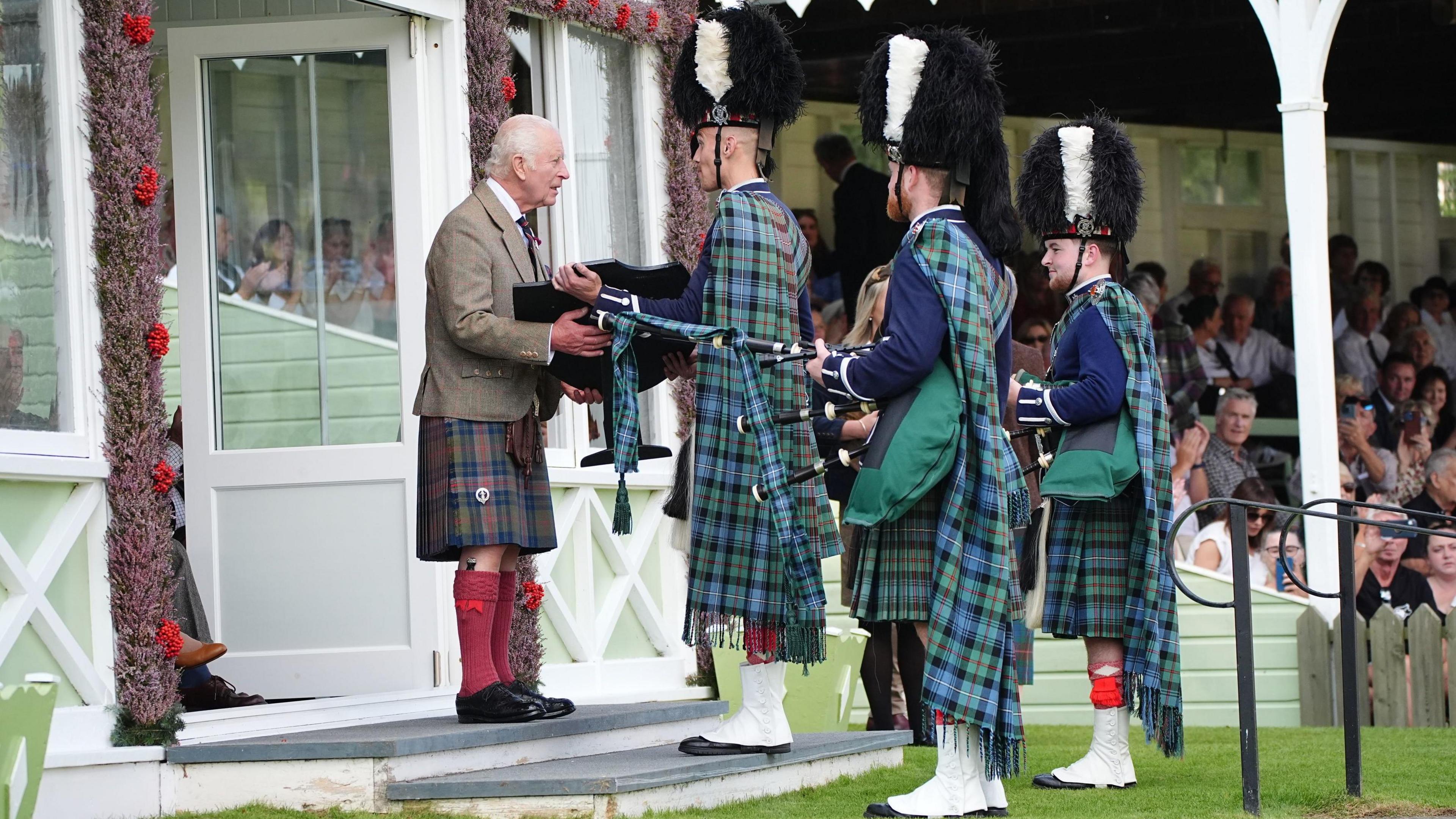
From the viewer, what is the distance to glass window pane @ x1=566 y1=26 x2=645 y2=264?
25.4ft

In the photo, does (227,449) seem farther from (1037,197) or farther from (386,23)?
(1037,197)

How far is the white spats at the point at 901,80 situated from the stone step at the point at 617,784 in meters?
1.82

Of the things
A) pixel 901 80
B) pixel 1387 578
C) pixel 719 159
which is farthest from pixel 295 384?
pixel 1387 578

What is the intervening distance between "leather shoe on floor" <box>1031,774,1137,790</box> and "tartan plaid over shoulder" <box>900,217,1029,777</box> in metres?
0.97

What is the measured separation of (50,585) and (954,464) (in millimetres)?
2524

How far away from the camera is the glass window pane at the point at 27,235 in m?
5.37

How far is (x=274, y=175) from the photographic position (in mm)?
7062

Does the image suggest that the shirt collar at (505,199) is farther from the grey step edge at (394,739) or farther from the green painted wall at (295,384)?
the grey step edge at (394,739)

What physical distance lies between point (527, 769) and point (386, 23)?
2.80 metres

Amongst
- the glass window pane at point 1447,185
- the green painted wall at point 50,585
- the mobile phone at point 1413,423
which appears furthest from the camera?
the glass window pane at point 1447,185

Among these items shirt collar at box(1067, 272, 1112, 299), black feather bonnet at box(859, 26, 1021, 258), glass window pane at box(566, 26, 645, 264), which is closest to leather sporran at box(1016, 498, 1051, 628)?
shirt collar at box(1067, 272, 1112, 299)

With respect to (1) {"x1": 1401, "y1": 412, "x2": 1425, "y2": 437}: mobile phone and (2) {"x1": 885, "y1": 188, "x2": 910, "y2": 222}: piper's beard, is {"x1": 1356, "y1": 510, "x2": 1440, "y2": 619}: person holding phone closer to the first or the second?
(1) {"x1": 1401, "y1": 412, "x2": 1425, "y2": 437}: mobile phone

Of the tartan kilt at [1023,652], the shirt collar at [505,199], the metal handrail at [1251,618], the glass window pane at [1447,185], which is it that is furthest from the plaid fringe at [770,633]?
the glass window pane at [1447,185]

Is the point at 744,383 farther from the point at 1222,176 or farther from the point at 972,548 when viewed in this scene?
the point at 1222,176
